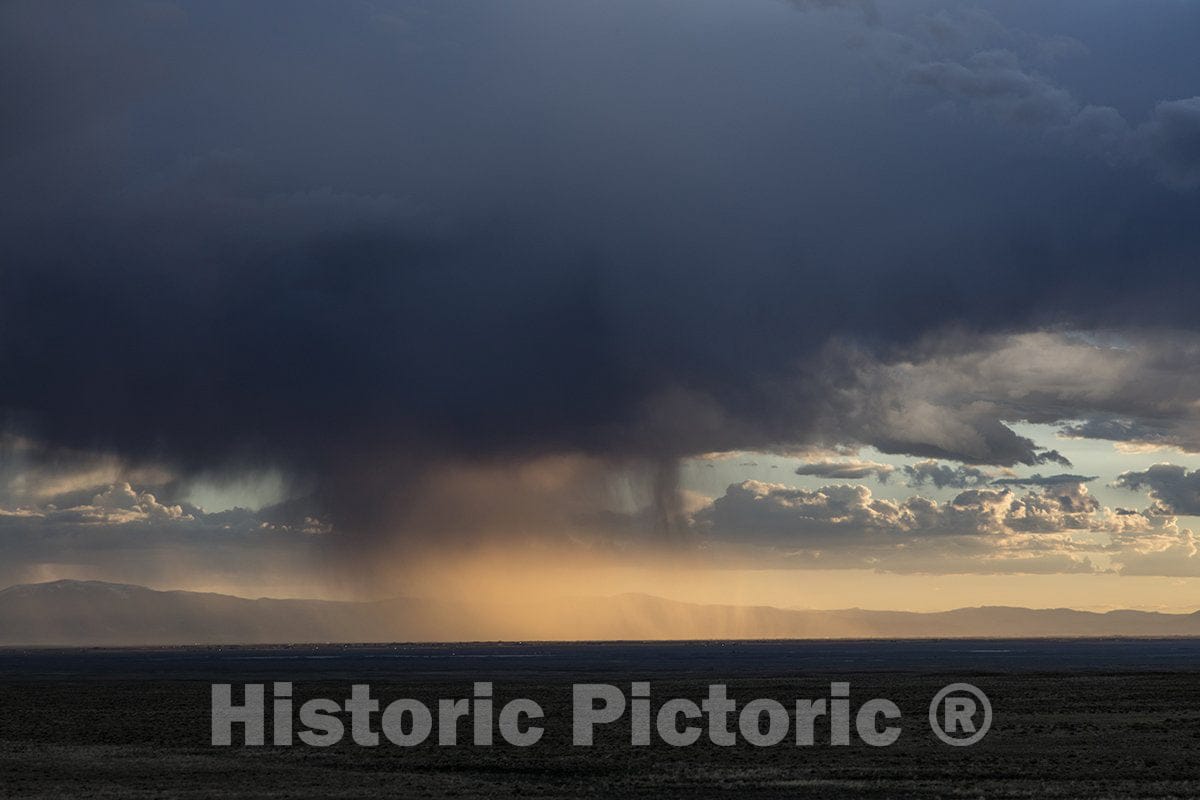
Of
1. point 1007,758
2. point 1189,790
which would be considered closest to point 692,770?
point 1007,758

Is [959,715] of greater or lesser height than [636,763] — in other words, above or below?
below

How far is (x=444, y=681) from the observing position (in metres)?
121

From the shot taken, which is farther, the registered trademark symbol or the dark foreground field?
the registered trademark symbol

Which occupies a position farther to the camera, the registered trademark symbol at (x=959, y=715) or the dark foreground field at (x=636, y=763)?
the registered trademark symbol at (x=959, y=715)

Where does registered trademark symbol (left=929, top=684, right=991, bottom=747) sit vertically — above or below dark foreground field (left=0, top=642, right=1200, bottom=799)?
below

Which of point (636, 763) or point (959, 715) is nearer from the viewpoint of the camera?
point (636, 763)

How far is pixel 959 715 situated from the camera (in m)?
70.7

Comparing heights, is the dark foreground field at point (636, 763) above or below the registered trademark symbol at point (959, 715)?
above

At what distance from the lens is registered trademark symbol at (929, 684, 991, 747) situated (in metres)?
58.8

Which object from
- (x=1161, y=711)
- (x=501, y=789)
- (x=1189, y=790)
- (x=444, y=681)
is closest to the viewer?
(x=1189, y=790)

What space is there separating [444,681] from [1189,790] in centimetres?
8914

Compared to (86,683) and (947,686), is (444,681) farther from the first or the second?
(947,686)

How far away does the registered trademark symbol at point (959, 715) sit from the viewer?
58.8 m

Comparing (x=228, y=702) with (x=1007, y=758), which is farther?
(x=228, y=702)
